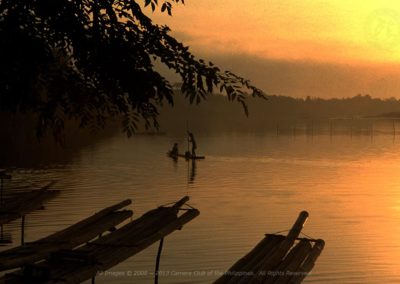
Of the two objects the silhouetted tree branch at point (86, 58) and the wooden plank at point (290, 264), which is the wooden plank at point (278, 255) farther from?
the silhouetted tree branch at point (86, 58)

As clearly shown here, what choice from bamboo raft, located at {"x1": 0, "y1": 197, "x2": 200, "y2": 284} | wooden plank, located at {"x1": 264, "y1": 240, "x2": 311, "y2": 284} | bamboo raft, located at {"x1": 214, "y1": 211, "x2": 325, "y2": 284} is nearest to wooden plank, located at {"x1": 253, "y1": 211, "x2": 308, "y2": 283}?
bamboo raft, located at {"x1": 214, "y1": 211, "x2": 325, "y2": 284}

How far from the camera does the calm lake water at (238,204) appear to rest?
728 inches

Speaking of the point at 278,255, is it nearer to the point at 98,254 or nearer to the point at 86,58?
the point at 98,254

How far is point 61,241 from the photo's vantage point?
36.9 ft

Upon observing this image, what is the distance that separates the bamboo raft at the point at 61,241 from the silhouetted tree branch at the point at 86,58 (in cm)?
298

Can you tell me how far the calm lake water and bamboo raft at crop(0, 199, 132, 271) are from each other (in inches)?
117

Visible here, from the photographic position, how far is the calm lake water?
18.5m

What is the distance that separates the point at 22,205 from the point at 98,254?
6989 mm

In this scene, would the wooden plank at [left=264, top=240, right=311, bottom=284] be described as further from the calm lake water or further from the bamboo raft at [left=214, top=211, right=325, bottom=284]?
the calm lake water

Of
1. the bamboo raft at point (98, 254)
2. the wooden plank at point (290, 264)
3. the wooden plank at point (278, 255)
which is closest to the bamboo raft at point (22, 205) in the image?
the bamboo raft at point (98, 254)

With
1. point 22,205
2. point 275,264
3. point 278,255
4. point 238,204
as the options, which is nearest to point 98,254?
point 275,264

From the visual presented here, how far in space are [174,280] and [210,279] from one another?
99 cm

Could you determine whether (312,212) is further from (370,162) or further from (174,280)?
(370,162)

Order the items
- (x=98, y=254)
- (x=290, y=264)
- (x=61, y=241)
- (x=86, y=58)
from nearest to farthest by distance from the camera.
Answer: (x=86, y=58) < (x=98, y=254) < (x=61, y=241) < (x=290, y=264)
